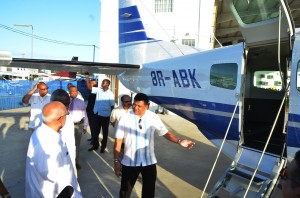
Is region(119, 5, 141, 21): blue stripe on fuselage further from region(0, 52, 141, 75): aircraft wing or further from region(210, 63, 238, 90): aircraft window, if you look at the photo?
region(210, 63, 238, 90): aircraft window

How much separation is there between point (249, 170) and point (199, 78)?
174 centimetres

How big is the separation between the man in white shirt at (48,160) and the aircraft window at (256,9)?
8.19 ft

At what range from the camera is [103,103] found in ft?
21.7

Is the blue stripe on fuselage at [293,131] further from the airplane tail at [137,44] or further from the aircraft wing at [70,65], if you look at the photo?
the airplane tail at [137,44]

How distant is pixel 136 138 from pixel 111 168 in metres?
2.44

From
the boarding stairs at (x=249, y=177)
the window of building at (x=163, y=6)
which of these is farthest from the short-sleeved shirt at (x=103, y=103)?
the window of building at (x=163, y=6)

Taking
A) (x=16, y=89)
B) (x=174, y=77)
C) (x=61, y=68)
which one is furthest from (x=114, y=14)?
(x=174, y=77)

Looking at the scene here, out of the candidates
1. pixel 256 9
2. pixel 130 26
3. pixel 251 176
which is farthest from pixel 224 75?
pixel 130 26

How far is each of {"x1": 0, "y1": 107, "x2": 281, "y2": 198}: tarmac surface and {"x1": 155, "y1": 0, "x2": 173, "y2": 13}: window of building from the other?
26.1 ft

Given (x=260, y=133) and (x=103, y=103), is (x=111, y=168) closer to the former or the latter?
(x=103, y=103)

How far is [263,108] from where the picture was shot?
5184 millimetres

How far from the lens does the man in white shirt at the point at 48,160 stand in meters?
2.25

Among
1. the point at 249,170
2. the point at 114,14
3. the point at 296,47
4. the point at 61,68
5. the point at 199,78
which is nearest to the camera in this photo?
the point at 296,47

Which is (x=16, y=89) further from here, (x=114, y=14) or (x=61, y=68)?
(x=61, y=68)
